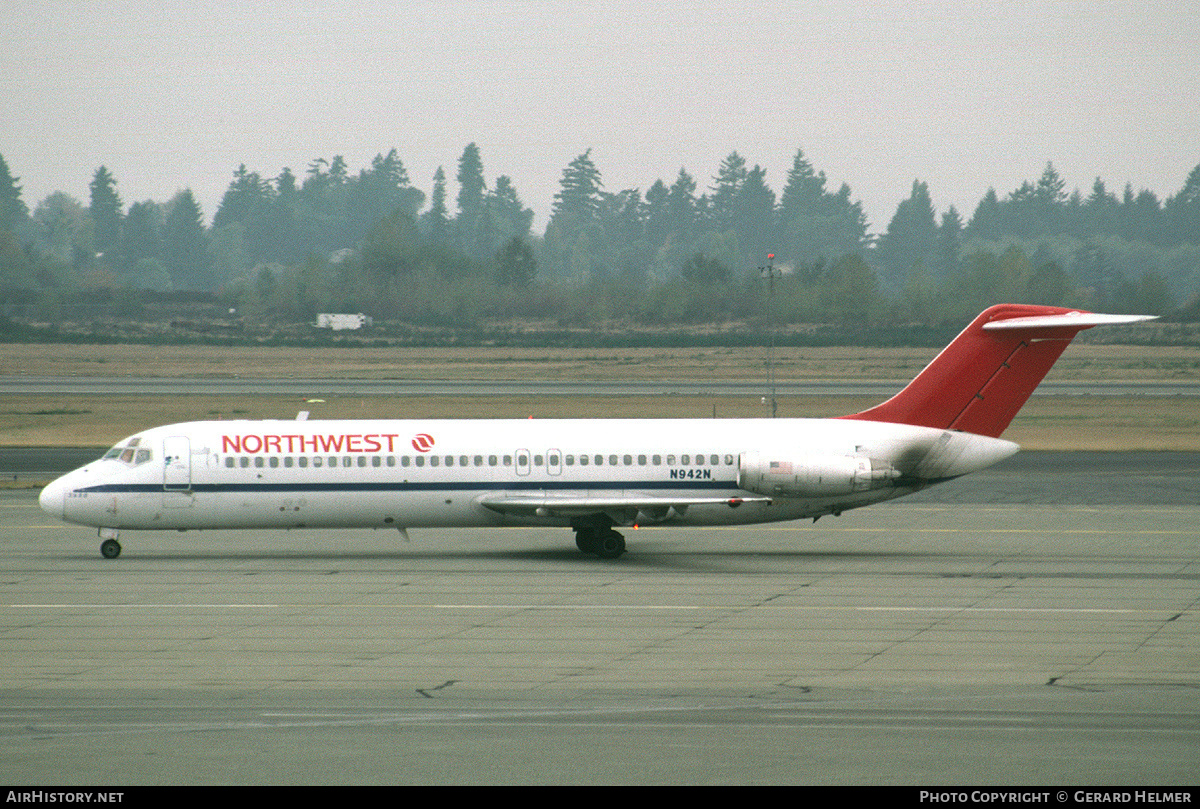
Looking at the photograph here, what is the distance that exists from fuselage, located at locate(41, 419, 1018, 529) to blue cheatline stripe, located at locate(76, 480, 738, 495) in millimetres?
23

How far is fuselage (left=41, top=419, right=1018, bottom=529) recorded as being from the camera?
103 ft

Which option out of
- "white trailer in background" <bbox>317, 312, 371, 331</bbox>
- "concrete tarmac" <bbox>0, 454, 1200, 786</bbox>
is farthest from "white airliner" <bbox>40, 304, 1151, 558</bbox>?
"white trailer in background" <bbox>317, 312, 371, 331</bbox>

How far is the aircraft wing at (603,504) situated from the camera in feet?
101

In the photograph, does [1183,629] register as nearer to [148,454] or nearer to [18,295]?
[148,454]

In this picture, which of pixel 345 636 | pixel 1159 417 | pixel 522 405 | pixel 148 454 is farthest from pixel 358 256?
pixel 345 636

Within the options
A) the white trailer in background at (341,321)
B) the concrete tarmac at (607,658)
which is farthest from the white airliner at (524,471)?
the white trailer in background at (341,321)

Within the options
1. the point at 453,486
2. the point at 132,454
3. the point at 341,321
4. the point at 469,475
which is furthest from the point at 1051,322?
the point at 341,321

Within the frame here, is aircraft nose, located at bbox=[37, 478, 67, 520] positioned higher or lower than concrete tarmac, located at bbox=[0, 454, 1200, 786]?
higher

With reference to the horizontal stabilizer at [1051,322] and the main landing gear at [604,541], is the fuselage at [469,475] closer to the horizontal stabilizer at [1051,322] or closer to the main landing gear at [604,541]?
the main landing gear at [604,541]

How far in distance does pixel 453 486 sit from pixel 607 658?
1178 cm

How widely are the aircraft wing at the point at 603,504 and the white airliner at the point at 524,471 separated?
0.15 feet

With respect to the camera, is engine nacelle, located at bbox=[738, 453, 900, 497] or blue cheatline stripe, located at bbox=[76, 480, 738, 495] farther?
blue cheatline stripe, located at bbox=[76, 480, 738, 495]

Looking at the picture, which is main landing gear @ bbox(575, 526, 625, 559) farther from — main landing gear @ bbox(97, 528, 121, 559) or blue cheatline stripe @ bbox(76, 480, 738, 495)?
main landing gear @ bbox(97, 528, 121, 559)

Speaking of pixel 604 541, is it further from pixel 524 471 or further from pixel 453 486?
pixel 453 486
